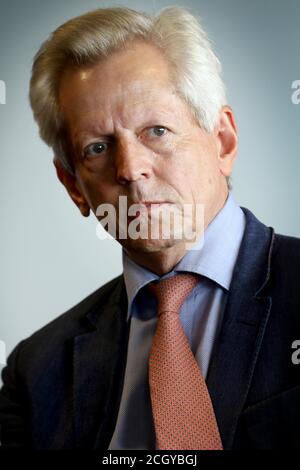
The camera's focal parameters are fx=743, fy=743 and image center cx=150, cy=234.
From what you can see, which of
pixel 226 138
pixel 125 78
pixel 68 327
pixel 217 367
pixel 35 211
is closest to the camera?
pixel 217 367

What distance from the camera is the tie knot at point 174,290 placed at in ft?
4.44

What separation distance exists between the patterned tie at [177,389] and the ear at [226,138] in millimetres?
258

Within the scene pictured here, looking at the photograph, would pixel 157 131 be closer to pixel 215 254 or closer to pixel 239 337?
pixel 215 254

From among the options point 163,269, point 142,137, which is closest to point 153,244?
point 163,269

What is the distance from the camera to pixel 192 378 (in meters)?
1.26

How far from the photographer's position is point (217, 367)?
4.10 ft

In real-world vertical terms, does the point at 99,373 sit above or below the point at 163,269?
below

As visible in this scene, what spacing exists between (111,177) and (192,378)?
0.41 meters

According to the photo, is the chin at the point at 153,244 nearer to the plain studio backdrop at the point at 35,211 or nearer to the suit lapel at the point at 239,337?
the suit lapel at the point at 239,337

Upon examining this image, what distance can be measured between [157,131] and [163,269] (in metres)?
0.26

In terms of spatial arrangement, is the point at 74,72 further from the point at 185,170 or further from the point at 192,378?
the point at 192,378

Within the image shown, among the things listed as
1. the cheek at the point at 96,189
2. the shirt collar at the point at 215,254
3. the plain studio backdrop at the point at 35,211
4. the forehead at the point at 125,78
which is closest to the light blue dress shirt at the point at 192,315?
the shirt collar at the point at 215,254
